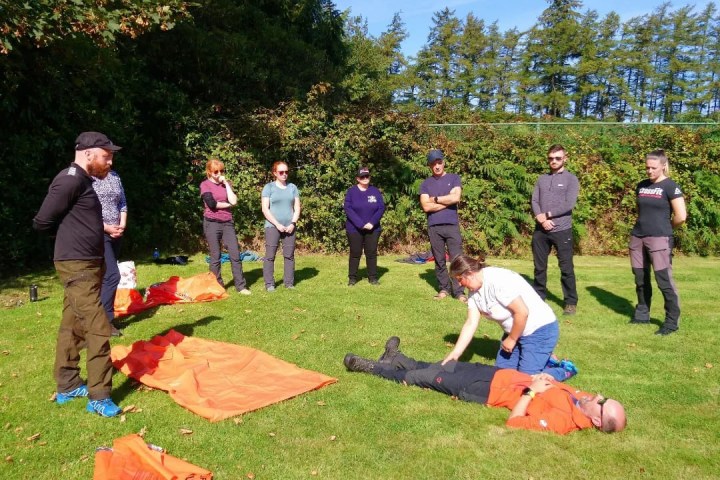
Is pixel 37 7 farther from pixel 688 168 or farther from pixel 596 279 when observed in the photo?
pixel 688 168

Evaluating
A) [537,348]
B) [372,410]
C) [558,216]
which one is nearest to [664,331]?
[558,216]

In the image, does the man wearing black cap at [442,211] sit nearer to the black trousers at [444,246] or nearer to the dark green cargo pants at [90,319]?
the black trousers at [444,246]

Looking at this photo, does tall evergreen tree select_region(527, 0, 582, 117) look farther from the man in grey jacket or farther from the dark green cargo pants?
the dark green cargo pants

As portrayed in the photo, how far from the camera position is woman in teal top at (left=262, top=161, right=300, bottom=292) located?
816 cm

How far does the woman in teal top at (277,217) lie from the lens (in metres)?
8.16

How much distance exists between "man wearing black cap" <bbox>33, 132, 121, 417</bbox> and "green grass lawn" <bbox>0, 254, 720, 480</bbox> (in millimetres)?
341

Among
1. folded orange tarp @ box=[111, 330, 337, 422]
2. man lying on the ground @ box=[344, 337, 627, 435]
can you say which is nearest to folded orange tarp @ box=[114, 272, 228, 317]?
folded orange tarp @ box=[111, 330, 337, 422]

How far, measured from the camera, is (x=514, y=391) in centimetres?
423

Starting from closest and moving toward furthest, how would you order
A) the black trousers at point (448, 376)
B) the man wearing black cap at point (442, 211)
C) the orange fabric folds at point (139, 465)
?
the orange fabric folds at point (139, 465) < the black trousers at point (448, 376) < the man wearing black cap at point (442, 211)

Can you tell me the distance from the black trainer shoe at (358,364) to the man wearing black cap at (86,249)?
2022 millimetres

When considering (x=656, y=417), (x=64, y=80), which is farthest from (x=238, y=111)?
(x=656, y=417)

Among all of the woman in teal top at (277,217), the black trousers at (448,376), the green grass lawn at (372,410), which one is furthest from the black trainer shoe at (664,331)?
the woman in teal top at (277,217)

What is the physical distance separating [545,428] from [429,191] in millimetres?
4581

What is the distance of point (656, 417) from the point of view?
13.4ft
